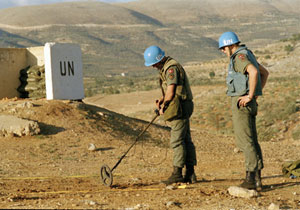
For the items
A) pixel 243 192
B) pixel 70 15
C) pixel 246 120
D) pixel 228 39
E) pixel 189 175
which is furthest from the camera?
pixel 70 15

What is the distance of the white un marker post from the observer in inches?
549

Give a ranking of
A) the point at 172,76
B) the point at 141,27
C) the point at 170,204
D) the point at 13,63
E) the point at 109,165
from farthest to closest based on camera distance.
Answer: the point at 141,27 < the point at 13,63 < the point at 109,165 < the point at 172,76 < the point at 170,204

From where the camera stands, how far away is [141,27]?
118562mm

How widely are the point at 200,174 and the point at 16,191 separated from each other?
3.04 metres

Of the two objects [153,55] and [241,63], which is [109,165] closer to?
[153,55]

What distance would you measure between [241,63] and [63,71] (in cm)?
870

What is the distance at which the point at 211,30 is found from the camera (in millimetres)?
124188

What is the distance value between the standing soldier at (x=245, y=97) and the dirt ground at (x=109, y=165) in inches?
15.7

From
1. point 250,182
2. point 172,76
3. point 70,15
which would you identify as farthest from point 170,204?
point 70,15

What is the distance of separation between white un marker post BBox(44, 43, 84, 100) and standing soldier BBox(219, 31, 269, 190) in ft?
26.7

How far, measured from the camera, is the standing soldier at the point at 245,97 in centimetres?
631

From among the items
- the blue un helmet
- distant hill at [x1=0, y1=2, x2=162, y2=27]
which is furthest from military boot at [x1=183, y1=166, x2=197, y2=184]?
distant hill at [x1=0, y1=2, x2=162, y2=27]

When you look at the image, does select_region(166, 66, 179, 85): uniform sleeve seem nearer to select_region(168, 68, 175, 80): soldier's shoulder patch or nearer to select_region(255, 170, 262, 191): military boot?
select_region(168, 68, 175, 80): soldier's shoulder patch

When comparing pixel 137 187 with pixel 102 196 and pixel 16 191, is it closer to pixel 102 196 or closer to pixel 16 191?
pixel 102 196
